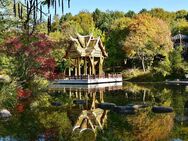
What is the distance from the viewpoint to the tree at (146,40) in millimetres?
52500

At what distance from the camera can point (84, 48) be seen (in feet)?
153

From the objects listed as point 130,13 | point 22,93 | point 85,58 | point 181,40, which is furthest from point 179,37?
point 22,93

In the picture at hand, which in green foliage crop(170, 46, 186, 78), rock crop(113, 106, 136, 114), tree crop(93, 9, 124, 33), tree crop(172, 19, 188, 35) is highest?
tree crop(93, 9, 124, 33)

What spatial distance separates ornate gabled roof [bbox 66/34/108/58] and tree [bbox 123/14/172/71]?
586 cm

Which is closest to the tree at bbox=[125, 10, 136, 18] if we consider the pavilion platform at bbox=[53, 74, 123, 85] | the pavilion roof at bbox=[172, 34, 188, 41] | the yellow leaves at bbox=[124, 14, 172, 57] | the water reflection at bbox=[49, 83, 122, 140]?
the pavilion roof at bbox=[172, 34, 188, 41]

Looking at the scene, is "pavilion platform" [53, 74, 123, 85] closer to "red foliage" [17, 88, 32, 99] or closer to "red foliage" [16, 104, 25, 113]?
"red foliage" [16, 104, 25, 113]

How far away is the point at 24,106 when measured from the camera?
64.4ft

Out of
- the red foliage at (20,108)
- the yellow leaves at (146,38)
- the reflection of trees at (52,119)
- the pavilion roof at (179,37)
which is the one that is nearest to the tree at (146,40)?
the yellow leaves at (146,38)

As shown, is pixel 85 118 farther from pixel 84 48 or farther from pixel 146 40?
pixel 146 40

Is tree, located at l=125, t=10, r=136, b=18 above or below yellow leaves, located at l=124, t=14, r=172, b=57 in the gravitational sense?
above

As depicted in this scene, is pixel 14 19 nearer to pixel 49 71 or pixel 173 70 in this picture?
pixel 49 71

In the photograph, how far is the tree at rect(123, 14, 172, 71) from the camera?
52.5m

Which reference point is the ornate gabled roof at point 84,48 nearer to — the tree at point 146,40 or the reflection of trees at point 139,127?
the tree at point 146,40

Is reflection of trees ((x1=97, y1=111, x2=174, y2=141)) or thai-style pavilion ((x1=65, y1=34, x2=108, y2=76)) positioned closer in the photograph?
reflection of trees ((x1=97, y1=111, x2=174, y2=141))
